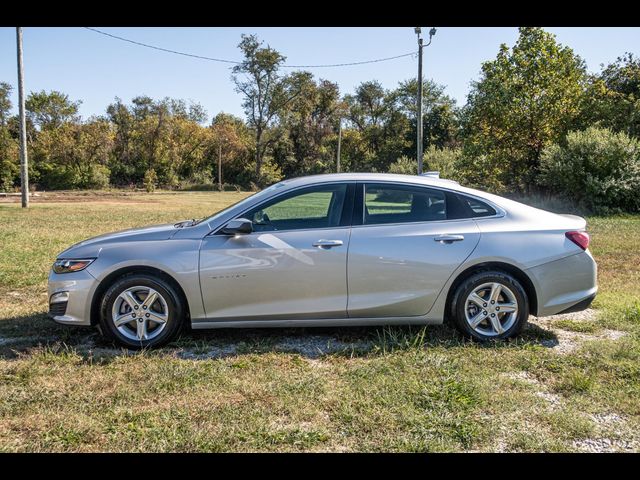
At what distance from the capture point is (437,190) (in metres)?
5.07

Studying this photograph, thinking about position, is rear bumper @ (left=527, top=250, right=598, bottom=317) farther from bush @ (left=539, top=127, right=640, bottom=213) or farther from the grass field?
bush @ (left=539, top=127, right=640, bottom=213)

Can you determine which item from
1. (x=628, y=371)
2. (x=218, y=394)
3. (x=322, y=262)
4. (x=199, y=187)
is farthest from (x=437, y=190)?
(x=199, y=187)

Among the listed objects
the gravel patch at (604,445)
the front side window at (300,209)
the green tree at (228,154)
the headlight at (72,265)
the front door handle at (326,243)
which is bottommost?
the gravel patch at (604,445)

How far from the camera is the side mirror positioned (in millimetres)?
4770

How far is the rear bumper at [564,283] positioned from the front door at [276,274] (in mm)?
1759

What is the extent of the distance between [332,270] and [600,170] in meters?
17.5

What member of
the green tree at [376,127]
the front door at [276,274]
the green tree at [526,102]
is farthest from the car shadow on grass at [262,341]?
the green tree at [376,127]

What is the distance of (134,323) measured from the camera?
188 inches

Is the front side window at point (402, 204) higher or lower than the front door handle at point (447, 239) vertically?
higher

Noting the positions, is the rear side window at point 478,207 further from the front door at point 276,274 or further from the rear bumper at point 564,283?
the front door at point 276,274

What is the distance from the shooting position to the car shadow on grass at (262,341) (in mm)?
4707

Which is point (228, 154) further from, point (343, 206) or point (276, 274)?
point (276, 274)

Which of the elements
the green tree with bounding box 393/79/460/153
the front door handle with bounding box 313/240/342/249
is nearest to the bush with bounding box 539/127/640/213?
the front door handle with bounding box 313/240/342/249

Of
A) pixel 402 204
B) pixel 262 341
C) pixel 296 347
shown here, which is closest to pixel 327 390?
pixel 296 347
